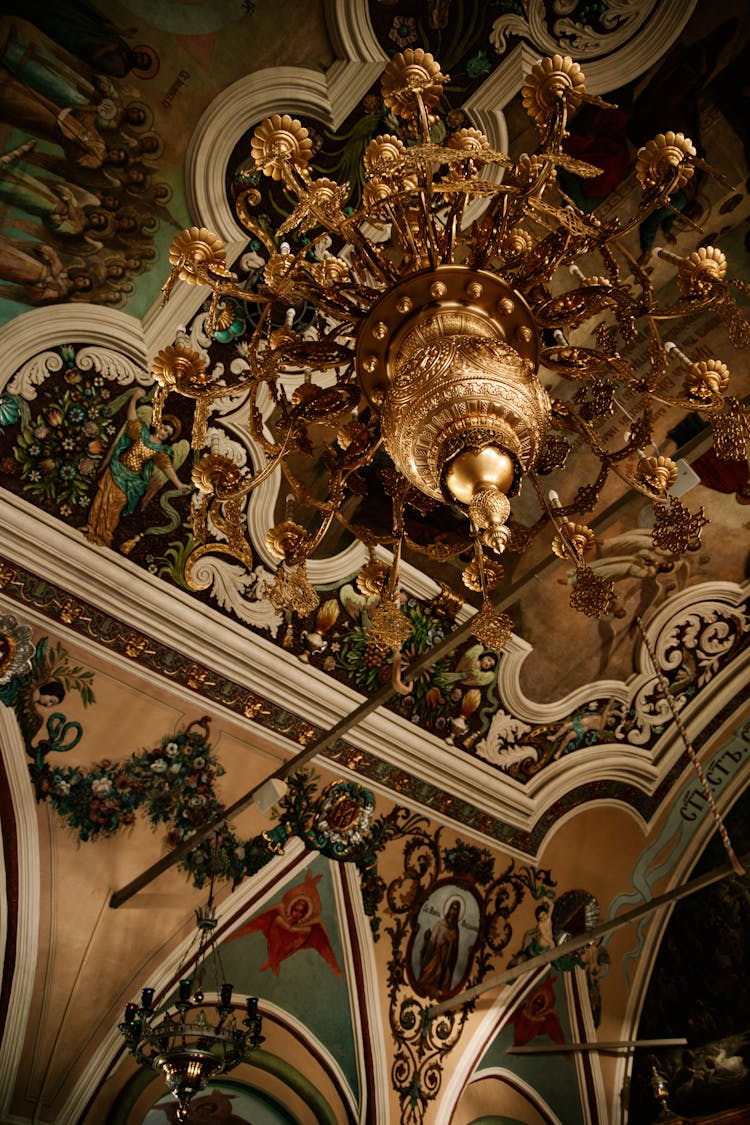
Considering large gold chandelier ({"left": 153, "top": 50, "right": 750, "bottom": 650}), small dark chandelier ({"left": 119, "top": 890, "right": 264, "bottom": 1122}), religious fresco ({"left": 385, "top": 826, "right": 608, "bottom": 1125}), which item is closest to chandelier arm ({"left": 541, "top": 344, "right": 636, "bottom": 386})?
large gold chandelier ({"left": 153, "top": 50, "right": 750, "bottom": 650})

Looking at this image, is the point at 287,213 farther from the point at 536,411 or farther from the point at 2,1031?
the point at 2,1031

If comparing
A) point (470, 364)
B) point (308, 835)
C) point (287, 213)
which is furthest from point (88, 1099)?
point (287, 213)

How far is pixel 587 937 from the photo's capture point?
6.78 m

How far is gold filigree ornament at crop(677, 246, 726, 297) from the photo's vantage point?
12.8 ft

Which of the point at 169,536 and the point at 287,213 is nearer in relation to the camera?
the point at 287,213

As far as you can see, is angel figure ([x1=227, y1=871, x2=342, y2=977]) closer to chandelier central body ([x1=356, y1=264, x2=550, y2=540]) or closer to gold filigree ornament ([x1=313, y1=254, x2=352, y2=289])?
chandelier central body ([x1=356, y1=264, x2=550, y2=540])

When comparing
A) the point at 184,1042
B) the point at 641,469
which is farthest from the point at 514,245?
the point at 184,1042

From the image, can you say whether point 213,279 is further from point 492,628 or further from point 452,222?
point 492,628

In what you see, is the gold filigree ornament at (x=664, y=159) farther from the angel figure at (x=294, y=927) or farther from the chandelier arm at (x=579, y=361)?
the angel figure at (x=294, y=927)

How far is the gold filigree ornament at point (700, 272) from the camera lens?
389 centimetres

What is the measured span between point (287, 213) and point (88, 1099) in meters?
5.99

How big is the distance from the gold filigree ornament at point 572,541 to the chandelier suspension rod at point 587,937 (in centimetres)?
302

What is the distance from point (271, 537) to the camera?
4.21 meters

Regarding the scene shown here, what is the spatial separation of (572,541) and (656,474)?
1.66ft
